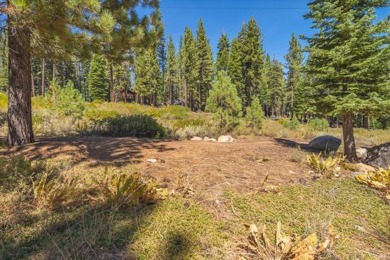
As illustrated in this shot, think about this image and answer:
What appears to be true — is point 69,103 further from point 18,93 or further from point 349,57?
point 349,57

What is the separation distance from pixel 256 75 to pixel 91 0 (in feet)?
97.7

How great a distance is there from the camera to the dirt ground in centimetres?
359

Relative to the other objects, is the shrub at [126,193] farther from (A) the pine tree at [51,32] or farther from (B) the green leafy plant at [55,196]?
(A) the pine tree at [51,32]

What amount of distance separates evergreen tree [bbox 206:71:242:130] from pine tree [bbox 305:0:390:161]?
5991 millimetres

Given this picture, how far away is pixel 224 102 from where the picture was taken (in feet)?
39.6

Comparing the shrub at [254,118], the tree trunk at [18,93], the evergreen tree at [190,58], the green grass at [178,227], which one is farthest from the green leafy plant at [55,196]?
the evergreen tree at [190,58]

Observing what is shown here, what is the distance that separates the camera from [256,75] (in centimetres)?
3125

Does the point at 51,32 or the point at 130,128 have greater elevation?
the point at 51,32

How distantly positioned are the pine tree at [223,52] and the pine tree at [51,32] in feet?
105

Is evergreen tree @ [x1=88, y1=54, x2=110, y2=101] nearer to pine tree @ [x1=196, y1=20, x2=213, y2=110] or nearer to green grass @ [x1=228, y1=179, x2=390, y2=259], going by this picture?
pine tree @ [x1=196, y1=20, x2=213, y2=110]

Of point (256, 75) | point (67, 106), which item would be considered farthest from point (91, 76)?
point (67, 106)

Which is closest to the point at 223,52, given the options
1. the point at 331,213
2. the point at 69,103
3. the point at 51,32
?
the point at 69,103

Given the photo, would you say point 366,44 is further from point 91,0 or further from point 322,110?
point 91,0

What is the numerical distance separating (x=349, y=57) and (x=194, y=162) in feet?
12.7
